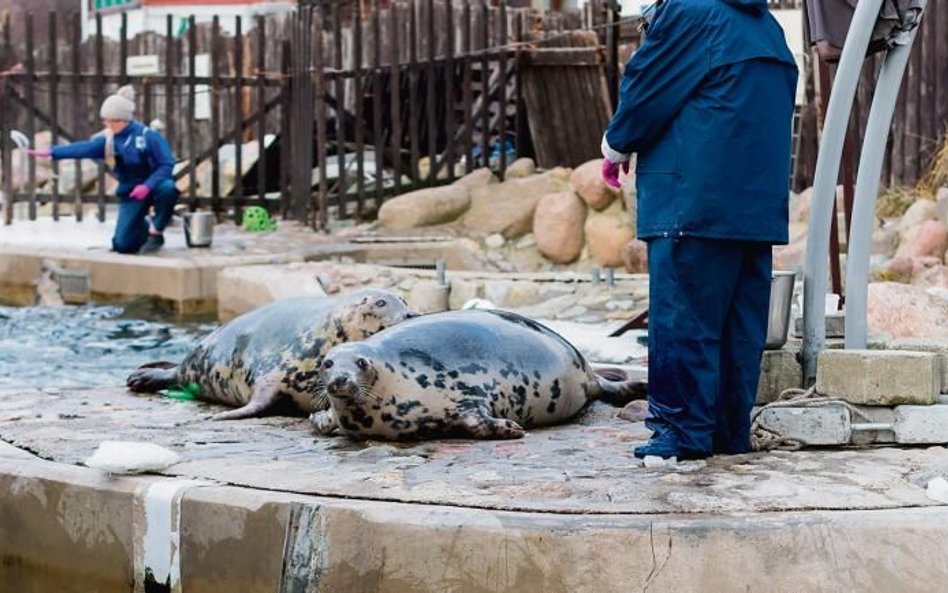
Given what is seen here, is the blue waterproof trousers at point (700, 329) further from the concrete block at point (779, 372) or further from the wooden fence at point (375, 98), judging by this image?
the wooden fence at point (375, 98)

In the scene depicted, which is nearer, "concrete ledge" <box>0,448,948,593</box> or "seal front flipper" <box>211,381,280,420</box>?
"concrete ledge" <box>0,448,948,593</box>

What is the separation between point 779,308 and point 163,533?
8.31 ft

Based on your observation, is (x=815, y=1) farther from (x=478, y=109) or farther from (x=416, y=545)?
(x=478, y=109)

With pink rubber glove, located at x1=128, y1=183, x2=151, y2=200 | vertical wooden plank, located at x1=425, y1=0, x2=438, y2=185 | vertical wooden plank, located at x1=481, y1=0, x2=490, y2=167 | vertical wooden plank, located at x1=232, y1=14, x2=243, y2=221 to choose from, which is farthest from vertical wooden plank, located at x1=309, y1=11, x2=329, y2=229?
pink rubber glove, located at x1=128, y1=183, x2=151, y2=200

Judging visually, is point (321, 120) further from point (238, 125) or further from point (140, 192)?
point (140, 192)

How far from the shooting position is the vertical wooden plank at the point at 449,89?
1889 centimetres

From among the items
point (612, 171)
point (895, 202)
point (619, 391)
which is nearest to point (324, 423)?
point (619, 391)

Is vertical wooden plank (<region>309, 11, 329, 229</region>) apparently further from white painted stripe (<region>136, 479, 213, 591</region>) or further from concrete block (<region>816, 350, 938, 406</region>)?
white painted stripe (<region>136, 479, 213, 591</region>)

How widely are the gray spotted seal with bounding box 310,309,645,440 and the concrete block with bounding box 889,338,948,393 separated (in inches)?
55.1

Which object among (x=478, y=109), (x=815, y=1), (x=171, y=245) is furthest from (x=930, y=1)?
(x=815, y=1)

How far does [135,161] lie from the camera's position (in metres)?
16.4

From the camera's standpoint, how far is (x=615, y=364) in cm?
877

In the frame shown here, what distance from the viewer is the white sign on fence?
23186 millimetres

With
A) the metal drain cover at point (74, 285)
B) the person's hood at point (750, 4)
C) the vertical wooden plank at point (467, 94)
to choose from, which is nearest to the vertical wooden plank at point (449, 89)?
the vertical wooden plank at point (467, 94)
